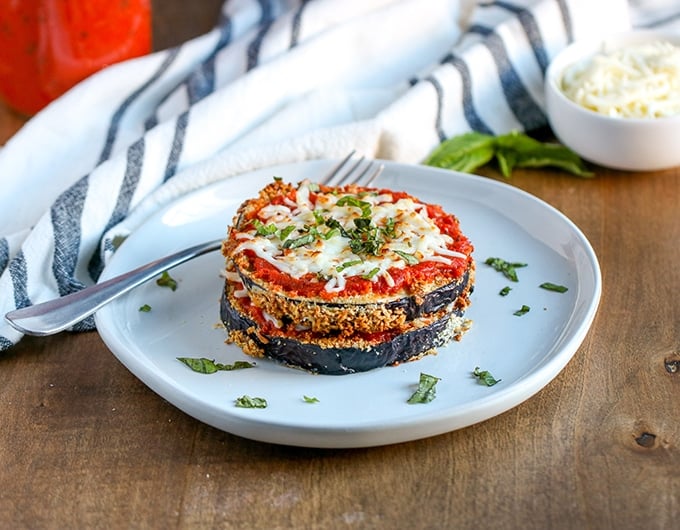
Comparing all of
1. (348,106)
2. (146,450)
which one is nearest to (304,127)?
(348,106)

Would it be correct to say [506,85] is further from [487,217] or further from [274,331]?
[274,331]

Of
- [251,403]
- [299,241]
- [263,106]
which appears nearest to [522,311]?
[299,241]

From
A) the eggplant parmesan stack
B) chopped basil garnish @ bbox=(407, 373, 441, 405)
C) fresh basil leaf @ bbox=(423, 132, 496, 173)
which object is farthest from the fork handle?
fresh basil leaf @ bbox=(423, 132, 496, 173)

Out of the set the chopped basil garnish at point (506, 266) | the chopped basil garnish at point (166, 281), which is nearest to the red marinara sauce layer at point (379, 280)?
the chopped basil garnish at point (506, 266)

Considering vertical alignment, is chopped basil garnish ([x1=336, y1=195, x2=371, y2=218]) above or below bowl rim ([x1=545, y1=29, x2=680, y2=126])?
above

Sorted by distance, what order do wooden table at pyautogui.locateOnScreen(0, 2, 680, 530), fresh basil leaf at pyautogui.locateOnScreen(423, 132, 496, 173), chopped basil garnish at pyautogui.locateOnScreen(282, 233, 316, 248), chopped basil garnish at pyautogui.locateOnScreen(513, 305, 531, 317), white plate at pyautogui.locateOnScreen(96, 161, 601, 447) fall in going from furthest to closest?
fresh basil leaf at pyautogui.locateOnScreen(423, 132, 496, 173) < chopped basil garnish at pyautogui.locateOnScreen(513, 305, 531, 317) < chopped basil garnish at pyautogui.locateOnScreen(282, 233, 316, 248) < white plate at pyautogui.locateOnScreen(96, 161, 601, 447) < wooden table at pyautogui.locateOnScreen(0, 2, 680, 530)

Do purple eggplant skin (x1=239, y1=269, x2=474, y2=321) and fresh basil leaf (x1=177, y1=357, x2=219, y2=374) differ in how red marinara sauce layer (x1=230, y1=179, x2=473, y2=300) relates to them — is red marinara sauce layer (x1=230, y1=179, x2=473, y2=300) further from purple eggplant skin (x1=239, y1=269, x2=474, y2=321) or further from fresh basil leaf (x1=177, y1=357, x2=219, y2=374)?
fresh basil leaf (x1=177, y1=357, x2=219, y2=374)
